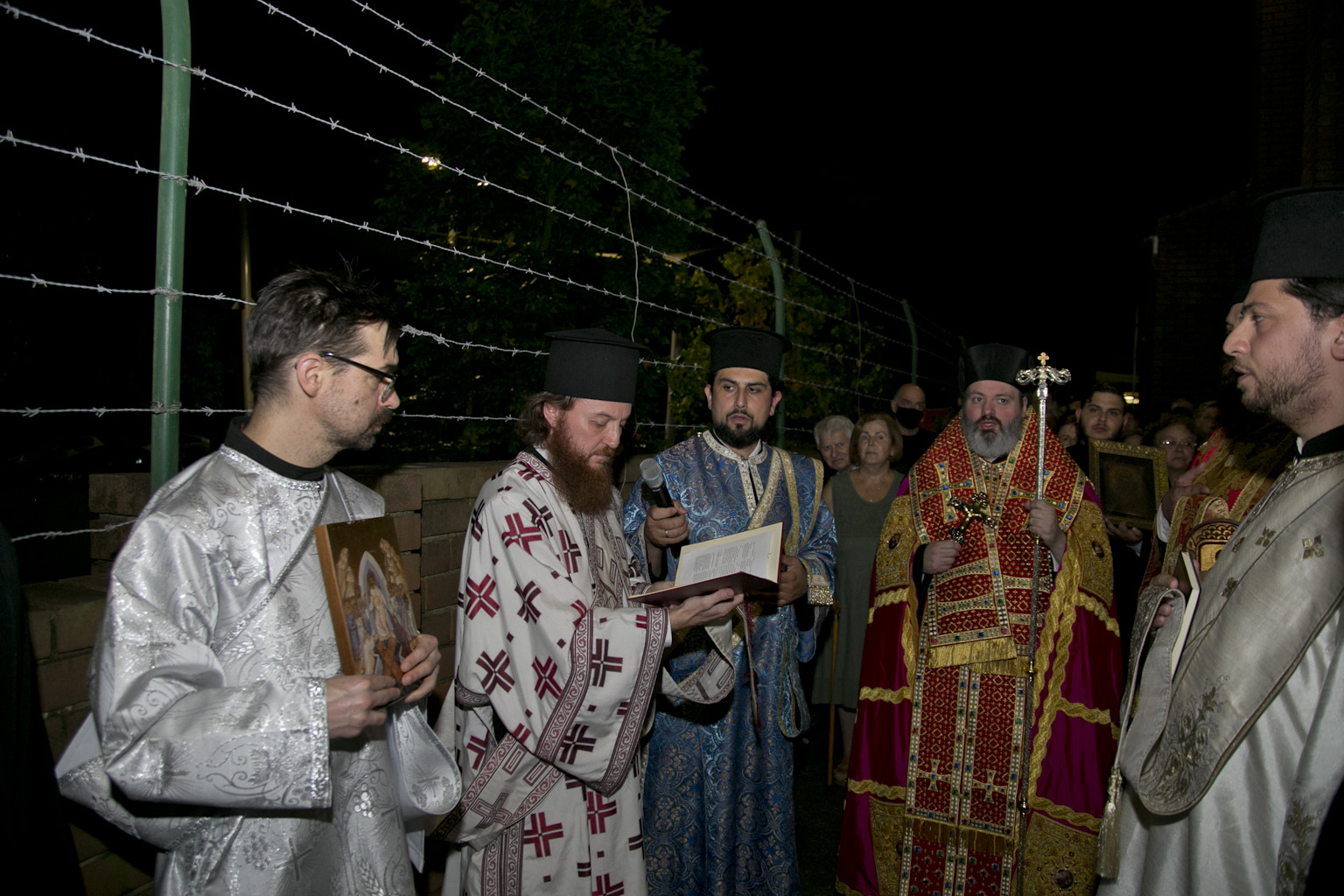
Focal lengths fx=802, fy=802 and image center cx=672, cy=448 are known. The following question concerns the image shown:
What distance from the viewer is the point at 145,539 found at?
1.49 metres

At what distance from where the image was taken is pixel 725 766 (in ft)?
10.1

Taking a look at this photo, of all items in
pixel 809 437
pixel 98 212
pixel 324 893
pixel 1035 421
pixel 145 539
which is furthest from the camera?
pixel 809 437

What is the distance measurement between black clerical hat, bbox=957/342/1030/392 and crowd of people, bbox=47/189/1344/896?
16 millimetres

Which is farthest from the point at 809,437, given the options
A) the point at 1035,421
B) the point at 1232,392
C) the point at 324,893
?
the point at 324,893

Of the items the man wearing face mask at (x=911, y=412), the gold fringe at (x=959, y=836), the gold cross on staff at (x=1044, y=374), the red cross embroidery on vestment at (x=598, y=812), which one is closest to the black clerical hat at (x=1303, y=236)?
the gold cross on staff at (x=1044, y=374)

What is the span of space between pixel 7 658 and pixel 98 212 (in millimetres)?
5321

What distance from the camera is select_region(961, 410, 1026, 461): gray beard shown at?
140 inches

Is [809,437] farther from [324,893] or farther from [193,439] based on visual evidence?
[324,893]

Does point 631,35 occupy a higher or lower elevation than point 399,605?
higher

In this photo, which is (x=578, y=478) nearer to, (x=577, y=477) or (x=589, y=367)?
(x=577, y=477)

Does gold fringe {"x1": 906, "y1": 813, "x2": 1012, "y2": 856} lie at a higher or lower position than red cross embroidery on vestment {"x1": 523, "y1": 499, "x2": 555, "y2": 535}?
lower

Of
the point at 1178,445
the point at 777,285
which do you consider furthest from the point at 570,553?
the point at 1178,445

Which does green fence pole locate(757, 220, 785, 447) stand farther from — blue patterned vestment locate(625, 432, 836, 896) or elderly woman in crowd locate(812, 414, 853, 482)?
blue patterned vestment locate(625, 432, 836, 896)

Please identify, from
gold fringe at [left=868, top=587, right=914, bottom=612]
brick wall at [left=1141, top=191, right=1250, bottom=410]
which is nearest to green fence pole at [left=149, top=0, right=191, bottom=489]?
gold fringe at [left=868, top=587, right=914, bottom=612]
